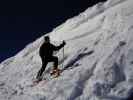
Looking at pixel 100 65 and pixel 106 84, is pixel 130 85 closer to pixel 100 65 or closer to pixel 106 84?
pixel 106 84

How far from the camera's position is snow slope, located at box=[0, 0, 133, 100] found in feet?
60.0

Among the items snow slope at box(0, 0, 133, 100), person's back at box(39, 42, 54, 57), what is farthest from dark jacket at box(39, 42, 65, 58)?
snow slope at box(0, 0, 133, 100)

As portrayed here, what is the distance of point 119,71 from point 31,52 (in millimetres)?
11738

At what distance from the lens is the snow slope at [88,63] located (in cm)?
1828

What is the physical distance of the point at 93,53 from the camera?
21.9m

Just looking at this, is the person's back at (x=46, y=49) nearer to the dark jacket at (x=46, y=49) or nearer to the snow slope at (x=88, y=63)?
the dark jacket at (x=46, y=49)

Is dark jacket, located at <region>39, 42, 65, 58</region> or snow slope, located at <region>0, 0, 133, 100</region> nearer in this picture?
snow slope, located at <region>0, 0, 133, 100</region>

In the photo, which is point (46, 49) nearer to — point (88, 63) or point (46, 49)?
point (46, 49)

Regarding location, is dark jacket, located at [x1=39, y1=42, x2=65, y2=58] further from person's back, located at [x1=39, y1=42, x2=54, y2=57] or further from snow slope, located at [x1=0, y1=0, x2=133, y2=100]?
snow slope, located at [x1=0, y1=0, x2=133, y2=100]

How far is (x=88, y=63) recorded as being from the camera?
20.9 m

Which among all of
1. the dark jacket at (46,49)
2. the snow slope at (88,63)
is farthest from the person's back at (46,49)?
the snow slope at (88,63)

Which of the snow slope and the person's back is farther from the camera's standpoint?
the person's back

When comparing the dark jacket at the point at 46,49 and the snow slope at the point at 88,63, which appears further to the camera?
the dark jacket at the point at 46,49

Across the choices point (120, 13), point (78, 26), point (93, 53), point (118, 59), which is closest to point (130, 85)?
point (118, 59)
